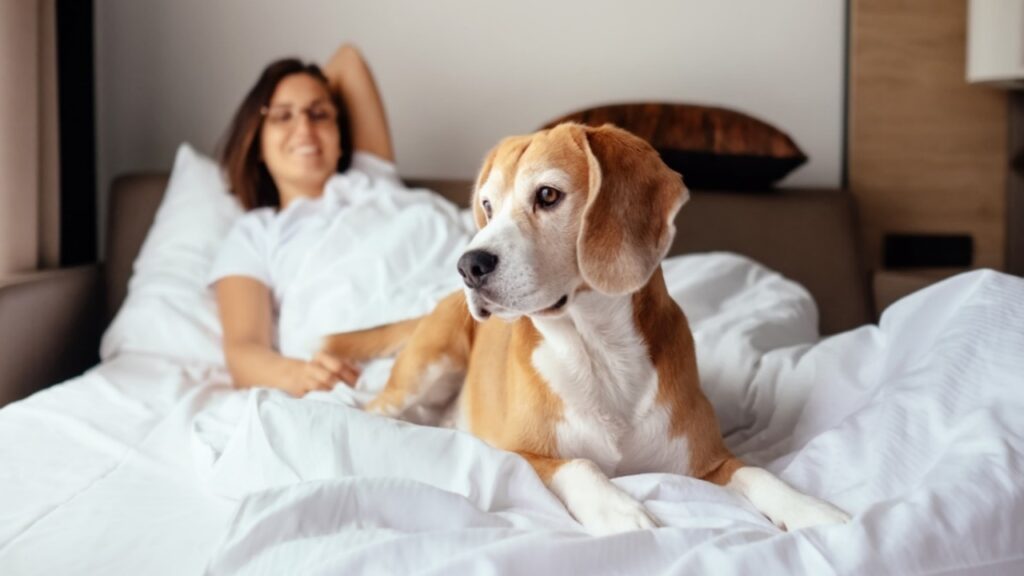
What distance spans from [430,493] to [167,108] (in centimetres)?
218

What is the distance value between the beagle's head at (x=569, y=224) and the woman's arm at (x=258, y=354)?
2.21 ft

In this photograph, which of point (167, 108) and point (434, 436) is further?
point (167, 108)

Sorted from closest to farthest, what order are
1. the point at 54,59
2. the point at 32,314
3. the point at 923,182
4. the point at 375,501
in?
the point at 375,501, the point at 32,314, the point at 54,59, the point at 923,182

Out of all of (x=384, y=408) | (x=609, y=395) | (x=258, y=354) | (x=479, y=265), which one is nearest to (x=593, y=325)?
(x=609, y=395)

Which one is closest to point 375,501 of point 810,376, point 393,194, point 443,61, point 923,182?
point 810,376

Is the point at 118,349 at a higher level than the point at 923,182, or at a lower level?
lower

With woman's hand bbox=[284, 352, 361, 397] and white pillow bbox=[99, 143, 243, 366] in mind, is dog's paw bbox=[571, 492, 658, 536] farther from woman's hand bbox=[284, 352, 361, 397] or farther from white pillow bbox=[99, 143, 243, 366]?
white pillow bbox=[99, 143, 243, 366]

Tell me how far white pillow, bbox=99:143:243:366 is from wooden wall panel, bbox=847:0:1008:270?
1915 mm

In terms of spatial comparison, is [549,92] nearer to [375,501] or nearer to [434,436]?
[434,436]

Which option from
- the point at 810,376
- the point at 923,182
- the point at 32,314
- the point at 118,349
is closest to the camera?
the point at 810,376

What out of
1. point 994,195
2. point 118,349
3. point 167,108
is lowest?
point 118,349

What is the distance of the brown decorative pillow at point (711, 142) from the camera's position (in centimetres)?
262

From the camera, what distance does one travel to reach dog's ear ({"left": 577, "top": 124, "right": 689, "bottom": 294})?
1225 millimetres

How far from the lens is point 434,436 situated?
1.26m
